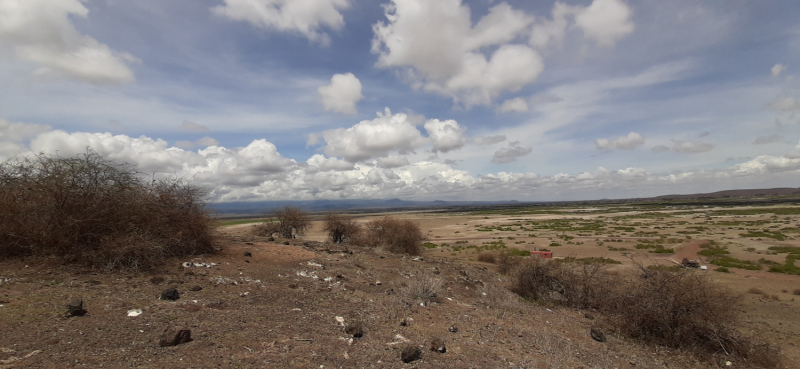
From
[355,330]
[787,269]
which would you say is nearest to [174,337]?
[355,330]

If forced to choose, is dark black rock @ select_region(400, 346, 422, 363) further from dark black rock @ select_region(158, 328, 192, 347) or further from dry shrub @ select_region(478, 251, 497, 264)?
dry shrub @ select_region(478, 251, 497, 264)

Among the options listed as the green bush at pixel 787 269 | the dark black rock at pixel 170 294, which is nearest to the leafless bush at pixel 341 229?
the dark black rock at pixel 170 294

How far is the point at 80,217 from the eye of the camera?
9.30 metres

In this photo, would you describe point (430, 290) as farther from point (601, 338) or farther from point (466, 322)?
point (601, 338)

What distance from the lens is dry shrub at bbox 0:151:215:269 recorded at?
9.01 meters

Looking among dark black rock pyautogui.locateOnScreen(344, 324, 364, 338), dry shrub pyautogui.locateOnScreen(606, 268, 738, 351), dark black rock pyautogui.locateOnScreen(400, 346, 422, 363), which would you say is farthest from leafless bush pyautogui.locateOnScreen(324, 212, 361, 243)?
dark black rock pyautogui.locateOnScreen(400, 346, 422, 363)

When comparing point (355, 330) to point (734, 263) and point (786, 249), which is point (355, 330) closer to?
point (734, 263)

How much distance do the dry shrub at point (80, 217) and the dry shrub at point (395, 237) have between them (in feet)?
62.5

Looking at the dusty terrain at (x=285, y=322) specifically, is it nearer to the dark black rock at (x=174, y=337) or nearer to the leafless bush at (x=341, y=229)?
the dark black rock at (x=174, y=337)

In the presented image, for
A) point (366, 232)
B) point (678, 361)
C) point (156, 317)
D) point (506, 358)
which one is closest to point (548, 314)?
point (678, 361)

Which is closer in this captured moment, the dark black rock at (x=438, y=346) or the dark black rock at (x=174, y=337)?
the dark black rock at (x=174, y=337)

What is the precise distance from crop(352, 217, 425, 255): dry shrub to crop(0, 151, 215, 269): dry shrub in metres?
19.1

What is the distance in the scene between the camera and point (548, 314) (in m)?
11.7

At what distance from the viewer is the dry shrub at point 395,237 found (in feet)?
94.2
